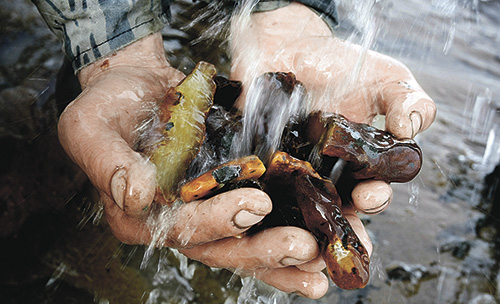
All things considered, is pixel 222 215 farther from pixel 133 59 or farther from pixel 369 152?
A: pixel 133 59

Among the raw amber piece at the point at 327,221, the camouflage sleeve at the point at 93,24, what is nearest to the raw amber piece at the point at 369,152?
the raw amber piece at the point at 327,221

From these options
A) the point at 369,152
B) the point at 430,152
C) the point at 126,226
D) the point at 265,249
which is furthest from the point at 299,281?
the point at 430,152

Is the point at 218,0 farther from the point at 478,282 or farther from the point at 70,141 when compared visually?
the point at 478,282

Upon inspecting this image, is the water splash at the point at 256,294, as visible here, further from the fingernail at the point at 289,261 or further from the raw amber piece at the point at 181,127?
the raw amber piece at the point at 181,127

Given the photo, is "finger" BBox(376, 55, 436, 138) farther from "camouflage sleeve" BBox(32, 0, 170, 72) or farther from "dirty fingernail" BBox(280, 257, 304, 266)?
"camouflage sleeve" BBox(32, 0, 170, 72)

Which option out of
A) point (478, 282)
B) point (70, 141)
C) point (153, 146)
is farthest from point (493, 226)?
point (70, 141)

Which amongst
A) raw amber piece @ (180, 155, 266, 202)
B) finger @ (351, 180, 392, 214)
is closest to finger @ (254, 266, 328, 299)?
finger @ (351, 180, 392, 214)
